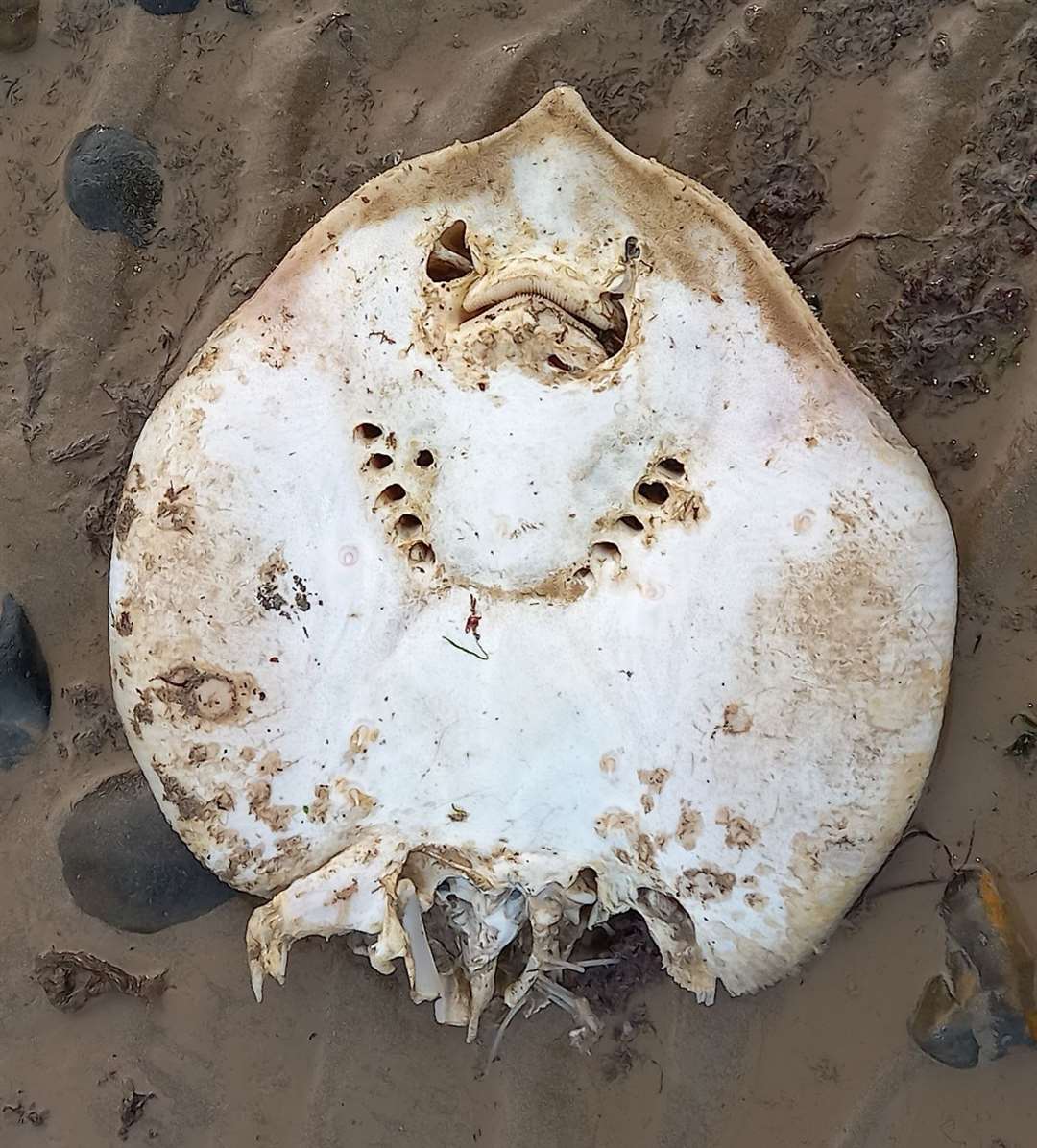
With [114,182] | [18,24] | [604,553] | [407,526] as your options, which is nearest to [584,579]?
[604,553]

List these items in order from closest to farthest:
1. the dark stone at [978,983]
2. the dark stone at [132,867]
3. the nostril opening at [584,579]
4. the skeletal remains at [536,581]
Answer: the skeletal remains at [536,581]
the nostril opening at [584,579]
the dark stone at [978,983]
the dark stone at [132,867]

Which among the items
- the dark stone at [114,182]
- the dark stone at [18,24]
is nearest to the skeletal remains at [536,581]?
the dark stone at [114,182]

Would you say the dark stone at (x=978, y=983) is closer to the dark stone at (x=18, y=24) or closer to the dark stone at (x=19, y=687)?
the dark stone at (x=19, y=687)

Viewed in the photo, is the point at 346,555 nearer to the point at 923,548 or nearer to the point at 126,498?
the point at 126,498

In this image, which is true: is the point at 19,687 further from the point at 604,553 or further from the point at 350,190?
the point at 604,553

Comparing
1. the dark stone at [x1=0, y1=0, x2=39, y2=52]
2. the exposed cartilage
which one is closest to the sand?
the dark stone at [x1=0, y1=0, x2=39, y2=52]

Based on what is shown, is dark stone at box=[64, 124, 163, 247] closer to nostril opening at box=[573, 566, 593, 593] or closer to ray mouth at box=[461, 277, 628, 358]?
ray mouth at box=[461, 277, 628, 358]
